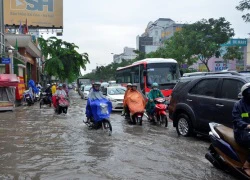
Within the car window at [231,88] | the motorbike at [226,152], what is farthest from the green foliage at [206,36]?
the motorbike at [226,152]

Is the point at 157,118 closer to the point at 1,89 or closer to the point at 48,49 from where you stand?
the point at 1,89

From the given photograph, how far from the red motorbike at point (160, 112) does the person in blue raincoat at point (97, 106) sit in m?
2.28

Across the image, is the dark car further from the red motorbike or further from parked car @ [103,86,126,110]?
parked car @ [103,86,126,110]

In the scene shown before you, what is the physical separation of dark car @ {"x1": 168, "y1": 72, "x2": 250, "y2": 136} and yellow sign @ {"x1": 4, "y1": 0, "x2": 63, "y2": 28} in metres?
34.2

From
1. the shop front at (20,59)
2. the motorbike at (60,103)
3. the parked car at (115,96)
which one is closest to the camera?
the motorbike at (60,103)

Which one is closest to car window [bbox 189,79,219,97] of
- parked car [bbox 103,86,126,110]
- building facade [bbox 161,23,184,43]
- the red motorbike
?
the red motorbike

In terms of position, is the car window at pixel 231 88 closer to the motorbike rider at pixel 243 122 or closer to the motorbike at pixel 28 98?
the motorbike rider at pixel 243 122

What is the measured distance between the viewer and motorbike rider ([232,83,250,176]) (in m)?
4.65

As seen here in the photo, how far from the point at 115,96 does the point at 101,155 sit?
412 inches

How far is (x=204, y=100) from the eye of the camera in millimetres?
7949

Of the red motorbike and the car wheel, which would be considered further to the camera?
the red motorbike

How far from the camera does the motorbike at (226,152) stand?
4.82 m

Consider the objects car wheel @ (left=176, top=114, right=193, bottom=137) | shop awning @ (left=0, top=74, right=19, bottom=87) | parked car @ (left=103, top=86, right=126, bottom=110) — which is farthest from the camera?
parked car @ (left=103, top=86, right=126, bottom=110)

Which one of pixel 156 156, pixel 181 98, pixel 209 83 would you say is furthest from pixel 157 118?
pixel 156 156
